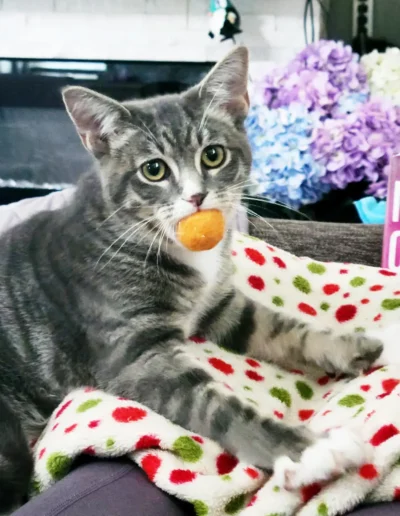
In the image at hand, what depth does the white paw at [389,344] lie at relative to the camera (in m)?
1.01

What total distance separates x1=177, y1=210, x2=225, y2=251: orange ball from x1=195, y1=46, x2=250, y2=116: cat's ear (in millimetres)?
229

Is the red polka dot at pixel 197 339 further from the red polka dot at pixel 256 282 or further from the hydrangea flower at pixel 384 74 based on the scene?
the hydrangea flower at pixel 384 74

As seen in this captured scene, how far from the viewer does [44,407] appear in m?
1.06

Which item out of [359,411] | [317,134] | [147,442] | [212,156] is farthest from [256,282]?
[317,134]

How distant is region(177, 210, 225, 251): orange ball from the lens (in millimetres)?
985

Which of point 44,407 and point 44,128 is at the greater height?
point 44,128

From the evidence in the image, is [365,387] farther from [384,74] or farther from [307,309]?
[384,74]

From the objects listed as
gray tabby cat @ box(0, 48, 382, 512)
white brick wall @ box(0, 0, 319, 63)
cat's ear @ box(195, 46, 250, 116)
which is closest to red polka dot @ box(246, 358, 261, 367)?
gray tabby cat @ box(0, 48, 382, 512)

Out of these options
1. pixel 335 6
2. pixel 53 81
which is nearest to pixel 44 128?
pixel 53 81

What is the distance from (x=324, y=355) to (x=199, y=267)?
27 centimetres

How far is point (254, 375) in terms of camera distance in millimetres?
1067

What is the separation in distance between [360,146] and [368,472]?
49.9 inches

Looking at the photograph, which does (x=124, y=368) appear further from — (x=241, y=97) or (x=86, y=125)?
(x=241, y=97)

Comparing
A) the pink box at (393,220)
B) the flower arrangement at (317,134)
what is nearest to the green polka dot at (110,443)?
the pink box at (393,220)
